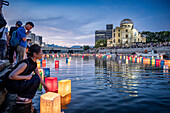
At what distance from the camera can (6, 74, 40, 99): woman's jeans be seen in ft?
10.7

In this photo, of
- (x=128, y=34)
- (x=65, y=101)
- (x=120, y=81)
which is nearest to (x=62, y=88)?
(x=65, y=101)

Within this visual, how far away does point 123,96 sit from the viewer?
4.61 metres

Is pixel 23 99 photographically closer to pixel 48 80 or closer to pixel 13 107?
pixel 13 107

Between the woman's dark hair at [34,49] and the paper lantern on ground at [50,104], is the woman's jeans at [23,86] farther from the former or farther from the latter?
the paper lantern on ground at [50,104]

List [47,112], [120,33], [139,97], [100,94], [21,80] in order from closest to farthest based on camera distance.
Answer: [47,112]
[21,80]
[139,97]
[100,94]
[120,33]

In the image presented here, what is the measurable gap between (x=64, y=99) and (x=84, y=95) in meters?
0.80

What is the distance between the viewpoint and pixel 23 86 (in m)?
3.30

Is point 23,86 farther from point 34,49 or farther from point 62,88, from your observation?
point 62,88

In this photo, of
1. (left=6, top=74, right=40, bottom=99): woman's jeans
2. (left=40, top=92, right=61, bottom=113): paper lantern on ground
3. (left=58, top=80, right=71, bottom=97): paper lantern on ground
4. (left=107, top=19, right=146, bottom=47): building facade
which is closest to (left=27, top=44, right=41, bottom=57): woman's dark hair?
(left=6, top=74, right=40, bottom=99): woman's jeans

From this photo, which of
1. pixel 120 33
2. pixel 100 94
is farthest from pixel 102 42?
pixel 100 94

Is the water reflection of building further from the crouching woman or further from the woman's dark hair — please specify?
the woman's dark hair

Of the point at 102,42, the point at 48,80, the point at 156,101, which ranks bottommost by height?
the point at 156,101

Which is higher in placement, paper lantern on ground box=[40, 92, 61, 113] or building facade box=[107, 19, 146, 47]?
building facade box=[107, 19, 146, 47]

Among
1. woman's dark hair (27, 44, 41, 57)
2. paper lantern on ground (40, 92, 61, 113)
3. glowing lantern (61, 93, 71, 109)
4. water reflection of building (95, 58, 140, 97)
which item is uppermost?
woman's dark hair (27, 44, 41, 57)
